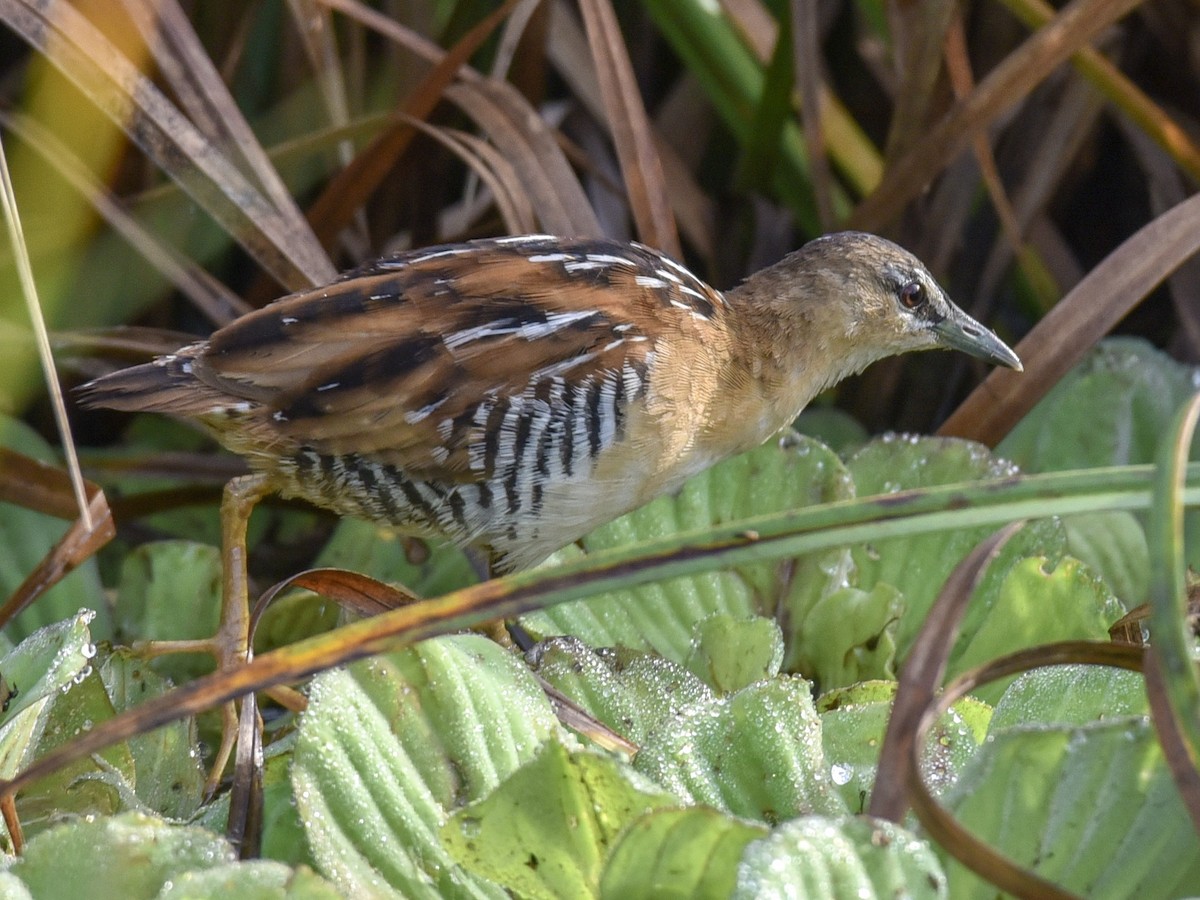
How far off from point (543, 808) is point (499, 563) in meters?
0.88

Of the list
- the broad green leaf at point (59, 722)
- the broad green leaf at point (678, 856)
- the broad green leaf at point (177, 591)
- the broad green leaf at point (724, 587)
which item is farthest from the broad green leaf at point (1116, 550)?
the broad green leaf at point (59, 722)

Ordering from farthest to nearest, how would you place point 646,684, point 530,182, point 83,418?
point 83,418
point 530,182
point 646,684

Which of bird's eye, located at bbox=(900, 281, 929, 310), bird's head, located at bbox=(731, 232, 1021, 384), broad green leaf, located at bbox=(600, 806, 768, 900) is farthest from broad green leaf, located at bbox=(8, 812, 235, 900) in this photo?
bird's eye, located at bbox=(900, 281, 929, 310)

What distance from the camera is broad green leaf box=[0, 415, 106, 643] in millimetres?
2119

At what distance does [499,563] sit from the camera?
2.10 m

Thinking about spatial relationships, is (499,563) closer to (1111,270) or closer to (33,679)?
(33,679)

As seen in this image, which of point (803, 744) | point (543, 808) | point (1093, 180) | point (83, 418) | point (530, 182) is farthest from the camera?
point (1093, 180)

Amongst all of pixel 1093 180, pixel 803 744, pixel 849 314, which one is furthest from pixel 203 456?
pixel 1093 180

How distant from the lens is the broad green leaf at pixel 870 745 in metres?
1.44

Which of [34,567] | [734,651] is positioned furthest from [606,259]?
[34,567]

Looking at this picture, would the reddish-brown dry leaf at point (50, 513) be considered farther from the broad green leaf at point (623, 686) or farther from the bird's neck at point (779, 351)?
the bird's neck at point (779, 351)

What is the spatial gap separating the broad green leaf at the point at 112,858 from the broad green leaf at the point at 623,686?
1.66 ft

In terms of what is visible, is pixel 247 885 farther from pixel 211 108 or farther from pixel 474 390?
pixel 211 108

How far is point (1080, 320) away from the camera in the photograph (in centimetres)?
225
